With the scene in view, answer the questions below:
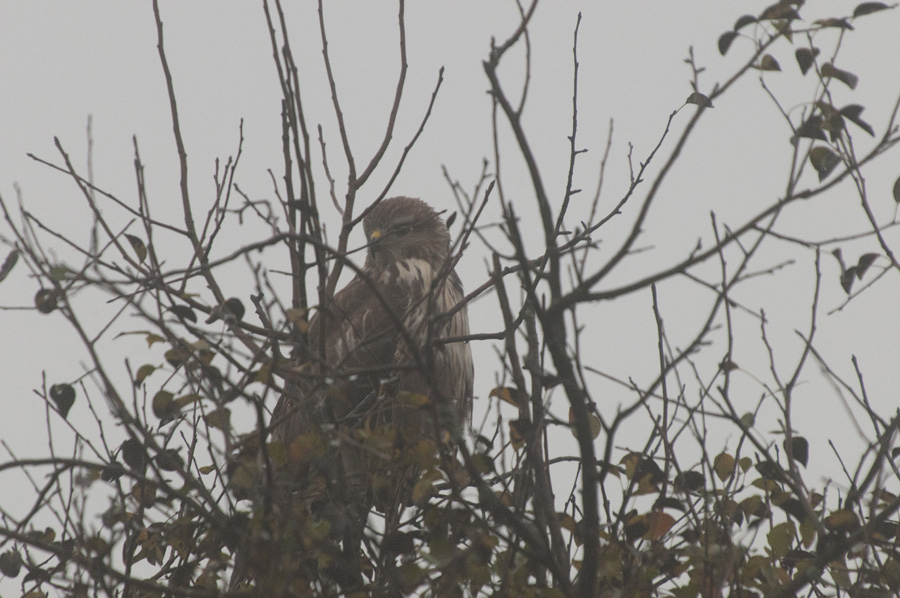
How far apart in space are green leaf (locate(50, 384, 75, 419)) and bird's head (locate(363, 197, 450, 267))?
323 cm

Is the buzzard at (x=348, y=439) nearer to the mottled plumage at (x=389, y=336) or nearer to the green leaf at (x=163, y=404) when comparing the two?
the mottled plumage at (x=389, y=336)

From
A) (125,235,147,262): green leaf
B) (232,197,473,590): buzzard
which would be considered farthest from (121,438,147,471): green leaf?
(125,235,147,262): green leaf

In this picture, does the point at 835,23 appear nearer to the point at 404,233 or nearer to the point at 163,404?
the point at 163,404

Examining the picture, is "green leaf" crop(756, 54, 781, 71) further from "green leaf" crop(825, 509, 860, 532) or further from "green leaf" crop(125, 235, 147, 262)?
"green leaf" crop(125, 235, 147, 262)

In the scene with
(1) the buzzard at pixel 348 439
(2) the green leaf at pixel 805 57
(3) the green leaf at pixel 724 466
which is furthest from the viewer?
(3) the green leaf at pixel 724 466

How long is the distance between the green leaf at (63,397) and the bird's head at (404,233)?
323 centimetres

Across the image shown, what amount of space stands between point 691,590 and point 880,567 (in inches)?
22.2

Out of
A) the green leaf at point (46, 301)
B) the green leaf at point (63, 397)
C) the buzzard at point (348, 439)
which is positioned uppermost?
the green leaf at point (46, 301)

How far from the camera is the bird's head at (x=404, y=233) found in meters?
5.81

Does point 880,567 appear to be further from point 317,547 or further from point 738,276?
point 317,547

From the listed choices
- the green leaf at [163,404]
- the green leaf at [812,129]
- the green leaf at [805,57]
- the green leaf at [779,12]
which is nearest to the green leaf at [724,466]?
the green leaf at [812,129]

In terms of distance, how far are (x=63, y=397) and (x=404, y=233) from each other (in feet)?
11.5

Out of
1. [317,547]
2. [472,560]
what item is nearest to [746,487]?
[472,560]

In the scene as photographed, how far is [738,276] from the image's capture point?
2166 mm
